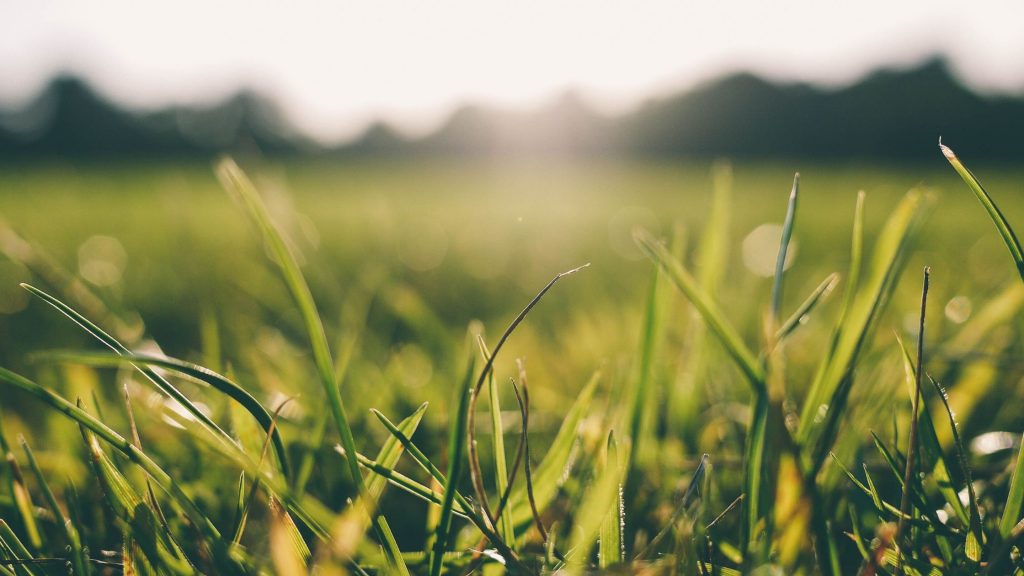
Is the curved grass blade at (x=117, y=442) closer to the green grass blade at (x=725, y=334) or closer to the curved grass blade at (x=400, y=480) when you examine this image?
the curved grass blade at (x=400, y=480)

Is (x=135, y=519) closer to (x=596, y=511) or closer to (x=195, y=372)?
(x=195, y=372)

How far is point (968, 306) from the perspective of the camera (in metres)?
0.59

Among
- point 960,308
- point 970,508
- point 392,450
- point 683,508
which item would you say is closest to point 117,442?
point 392,450

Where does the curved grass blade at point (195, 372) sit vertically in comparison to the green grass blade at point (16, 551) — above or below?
above

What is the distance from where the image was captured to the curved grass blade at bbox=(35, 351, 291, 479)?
21cm

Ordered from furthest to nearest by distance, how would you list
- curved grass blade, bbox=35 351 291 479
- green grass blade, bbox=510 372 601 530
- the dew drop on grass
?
the dew drop on grass < green grass blade, bbox=510 372 601 530 < curved grass blade, bbox=35 351 291 479

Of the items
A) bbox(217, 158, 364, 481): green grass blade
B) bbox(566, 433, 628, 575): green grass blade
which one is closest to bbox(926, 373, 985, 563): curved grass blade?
bbox(566, 433, 628, 575): green grass blade

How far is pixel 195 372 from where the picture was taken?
25 cm

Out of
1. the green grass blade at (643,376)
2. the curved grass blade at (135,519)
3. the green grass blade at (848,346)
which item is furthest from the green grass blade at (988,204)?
the curved grass blade at (135,519)

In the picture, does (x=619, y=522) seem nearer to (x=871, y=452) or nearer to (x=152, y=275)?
(x=871, y=452)

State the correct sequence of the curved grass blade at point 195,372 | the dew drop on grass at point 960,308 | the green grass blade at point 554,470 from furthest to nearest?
the dew drop on grass at point 960,308, the green grass blade at point 554,470, the curved grass blade at point 195,372

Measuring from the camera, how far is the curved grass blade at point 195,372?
21cm

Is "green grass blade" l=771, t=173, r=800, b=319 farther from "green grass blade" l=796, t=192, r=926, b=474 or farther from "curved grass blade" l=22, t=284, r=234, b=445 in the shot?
"curved grass blade" l=22, t=284, r=234, b=445

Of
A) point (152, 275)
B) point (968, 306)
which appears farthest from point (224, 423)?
point (152, 275)
